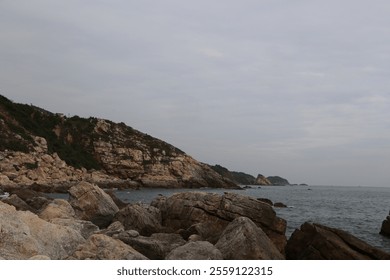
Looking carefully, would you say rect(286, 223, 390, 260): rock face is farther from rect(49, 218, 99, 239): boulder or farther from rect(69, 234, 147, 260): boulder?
rect(49, 218, 99, 239): boulder

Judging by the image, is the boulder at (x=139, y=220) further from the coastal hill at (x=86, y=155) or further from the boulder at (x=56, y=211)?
the coastal hill at (x=86, y=155)

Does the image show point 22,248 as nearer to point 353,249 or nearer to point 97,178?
point 353,249

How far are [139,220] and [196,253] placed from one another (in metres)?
8.80

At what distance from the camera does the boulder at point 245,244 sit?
41.7 ft

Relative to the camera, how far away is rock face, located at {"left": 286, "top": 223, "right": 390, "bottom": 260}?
14.4 m

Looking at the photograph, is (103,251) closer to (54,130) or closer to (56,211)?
(56,211)

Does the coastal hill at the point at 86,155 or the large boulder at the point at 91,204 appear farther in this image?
the coastal hill at the point at 86,155

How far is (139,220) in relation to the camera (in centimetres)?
2019

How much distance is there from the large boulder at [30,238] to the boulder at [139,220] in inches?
247

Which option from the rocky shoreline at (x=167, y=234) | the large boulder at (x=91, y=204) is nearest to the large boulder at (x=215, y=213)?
the rocky shoreline at (x=167, y=234)

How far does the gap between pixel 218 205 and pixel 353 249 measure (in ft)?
24.3

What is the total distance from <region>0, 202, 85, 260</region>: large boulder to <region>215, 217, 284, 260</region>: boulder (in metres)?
5.12

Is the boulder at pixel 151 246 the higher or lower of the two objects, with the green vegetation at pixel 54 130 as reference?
lower

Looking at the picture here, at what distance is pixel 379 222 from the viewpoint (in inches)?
1550
